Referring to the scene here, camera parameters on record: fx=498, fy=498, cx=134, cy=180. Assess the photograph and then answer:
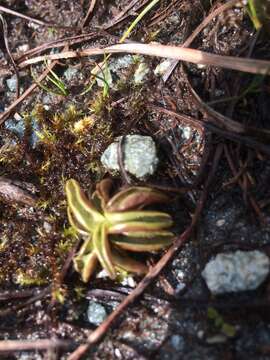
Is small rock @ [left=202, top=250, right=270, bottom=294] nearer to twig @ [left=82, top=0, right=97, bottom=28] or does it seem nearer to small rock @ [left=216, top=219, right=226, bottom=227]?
small rock @ [left=216, top=219, right=226, bottom=227]

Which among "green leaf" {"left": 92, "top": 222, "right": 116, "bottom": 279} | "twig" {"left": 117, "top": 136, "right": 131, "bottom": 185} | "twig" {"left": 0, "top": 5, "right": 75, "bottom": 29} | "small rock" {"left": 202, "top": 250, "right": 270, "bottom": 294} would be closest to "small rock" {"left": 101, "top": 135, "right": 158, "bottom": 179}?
"twig" {"left": 117, "top": 136, "right": 131, "bottom": 185}

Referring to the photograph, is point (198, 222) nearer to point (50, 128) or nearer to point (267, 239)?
point (267, 239)

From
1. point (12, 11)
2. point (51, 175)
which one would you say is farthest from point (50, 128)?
point (12, 11)

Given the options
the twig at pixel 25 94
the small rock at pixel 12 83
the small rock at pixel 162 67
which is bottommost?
the small rock at pixel 162 67

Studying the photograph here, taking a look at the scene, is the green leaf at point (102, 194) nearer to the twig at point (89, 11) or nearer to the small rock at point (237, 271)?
the small rock at point (237, 271)

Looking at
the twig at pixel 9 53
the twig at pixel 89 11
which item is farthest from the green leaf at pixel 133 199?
the twig at pixel 89 11

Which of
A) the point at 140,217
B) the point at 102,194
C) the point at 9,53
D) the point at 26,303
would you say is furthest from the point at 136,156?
the point at 9,53
